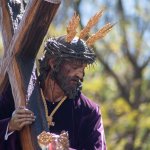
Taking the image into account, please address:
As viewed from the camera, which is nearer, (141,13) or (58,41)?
(58,41)

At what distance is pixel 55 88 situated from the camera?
19.1ft

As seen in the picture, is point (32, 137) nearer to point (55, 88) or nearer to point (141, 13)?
point (55, 88)

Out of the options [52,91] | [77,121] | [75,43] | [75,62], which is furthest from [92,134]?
[75,43]

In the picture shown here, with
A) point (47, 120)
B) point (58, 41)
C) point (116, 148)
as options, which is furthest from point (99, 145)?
point (116, 148)

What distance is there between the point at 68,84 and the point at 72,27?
39 cm

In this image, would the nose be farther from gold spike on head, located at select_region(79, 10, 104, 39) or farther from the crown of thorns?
gold spike on head, located at select_region(79, 10, 104, 39)

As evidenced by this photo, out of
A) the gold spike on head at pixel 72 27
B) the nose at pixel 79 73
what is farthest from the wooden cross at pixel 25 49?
the nose at pixel 79 73

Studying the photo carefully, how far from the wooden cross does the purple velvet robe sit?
0.16 metres

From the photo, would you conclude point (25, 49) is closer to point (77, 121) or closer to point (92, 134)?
point (77, 121)

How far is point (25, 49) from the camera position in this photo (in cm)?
570

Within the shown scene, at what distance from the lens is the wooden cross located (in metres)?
5.49

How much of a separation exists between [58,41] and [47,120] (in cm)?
55

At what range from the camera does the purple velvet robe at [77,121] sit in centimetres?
582

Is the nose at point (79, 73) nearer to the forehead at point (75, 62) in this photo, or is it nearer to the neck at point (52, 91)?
the forehead at point (75, 62)
